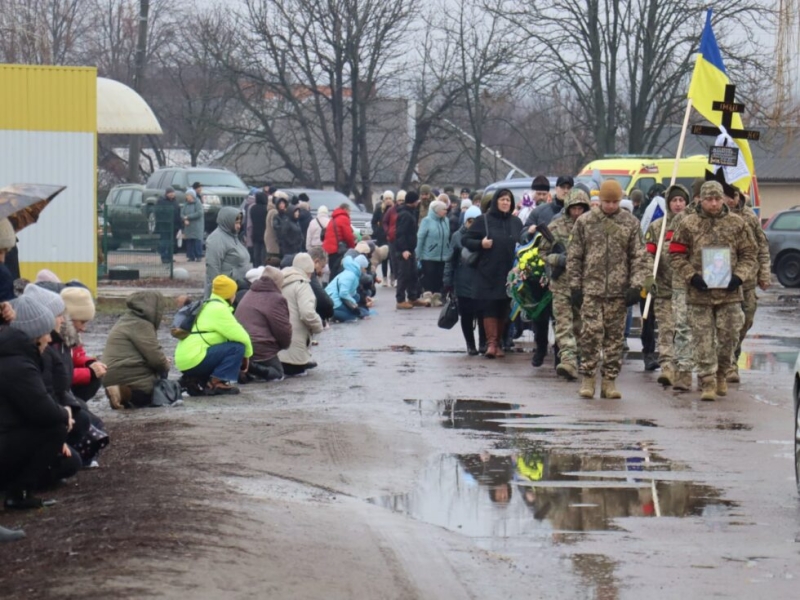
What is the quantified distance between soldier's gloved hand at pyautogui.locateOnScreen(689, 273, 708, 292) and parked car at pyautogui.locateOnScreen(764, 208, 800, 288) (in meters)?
18.0

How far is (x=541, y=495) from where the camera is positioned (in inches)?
336

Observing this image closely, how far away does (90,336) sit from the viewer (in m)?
18.3

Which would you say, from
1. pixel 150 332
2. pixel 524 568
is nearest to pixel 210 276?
pixel 150 332

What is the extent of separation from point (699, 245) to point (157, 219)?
17.1 m

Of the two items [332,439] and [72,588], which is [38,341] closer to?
[72,588]

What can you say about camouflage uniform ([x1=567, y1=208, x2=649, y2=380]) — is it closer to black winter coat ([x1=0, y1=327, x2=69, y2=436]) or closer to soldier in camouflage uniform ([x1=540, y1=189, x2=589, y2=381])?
soldier in camouflage uniform ([x1=540, y1=189, x2=589, y2=381])

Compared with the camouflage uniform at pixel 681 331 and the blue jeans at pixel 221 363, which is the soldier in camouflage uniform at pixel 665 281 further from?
the blue jeans at pixel 221 363

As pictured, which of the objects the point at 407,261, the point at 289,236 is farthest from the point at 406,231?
the point at 289,236

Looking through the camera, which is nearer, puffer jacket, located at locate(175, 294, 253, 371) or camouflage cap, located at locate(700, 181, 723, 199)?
camouflage cap, located at locate(700, 181, 723, 199)

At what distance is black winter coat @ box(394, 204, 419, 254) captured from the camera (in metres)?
22.9

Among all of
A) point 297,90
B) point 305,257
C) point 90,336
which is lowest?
point 90,336

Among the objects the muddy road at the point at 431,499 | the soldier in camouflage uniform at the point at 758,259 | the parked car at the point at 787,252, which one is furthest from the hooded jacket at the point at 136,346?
the parked car at the point at 787,252

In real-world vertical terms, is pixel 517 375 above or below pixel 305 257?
below

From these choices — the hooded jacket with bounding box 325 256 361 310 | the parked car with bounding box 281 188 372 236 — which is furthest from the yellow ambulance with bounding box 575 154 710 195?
the hooded jacket with bounding box 325 256 361 310
